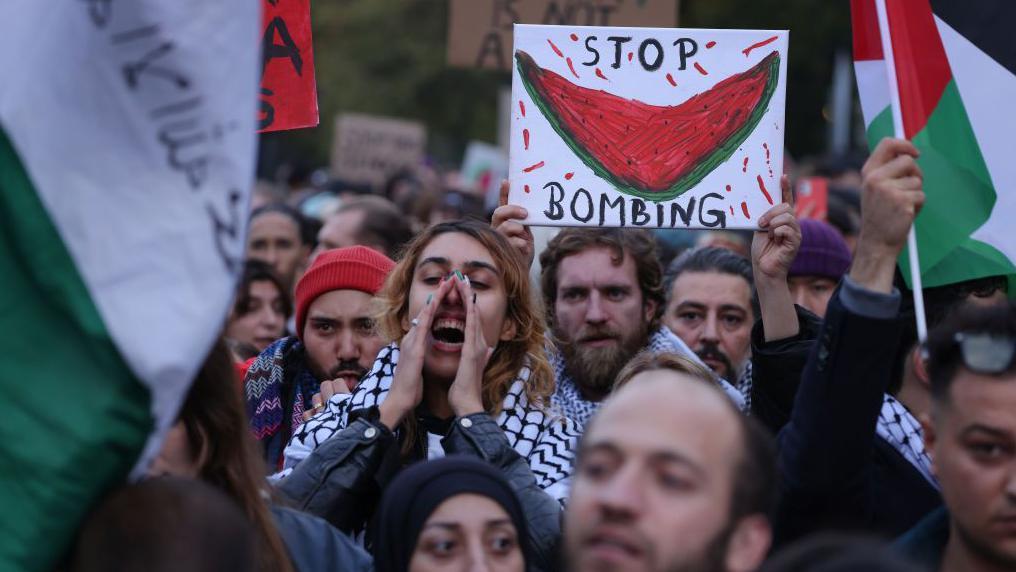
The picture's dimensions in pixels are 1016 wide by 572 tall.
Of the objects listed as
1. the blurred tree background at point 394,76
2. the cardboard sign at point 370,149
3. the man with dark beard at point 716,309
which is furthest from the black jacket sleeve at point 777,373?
the blurred tree background at point 394,76

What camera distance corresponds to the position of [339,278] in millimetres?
5559

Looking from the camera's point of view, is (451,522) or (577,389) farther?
(577,389)

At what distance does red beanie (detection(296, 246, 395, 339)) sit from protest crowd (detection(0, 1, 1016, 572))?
0.4 inches

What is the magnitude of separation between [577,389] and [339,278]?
3.22 ft

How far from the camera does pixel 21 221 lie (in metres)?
2.83

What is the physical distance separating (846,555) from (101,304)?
1.37 m

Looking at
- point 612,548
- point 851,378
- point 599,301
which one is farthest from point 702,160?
point 612,548

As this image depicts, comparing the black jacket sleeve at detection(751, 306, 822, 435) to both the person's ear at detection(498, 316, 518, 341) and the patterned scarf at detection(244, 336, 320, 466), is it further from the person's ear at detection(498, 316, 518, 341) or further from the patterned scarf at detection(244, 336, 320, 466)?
the patterned scarf at detection(244, 336, 320, 466)

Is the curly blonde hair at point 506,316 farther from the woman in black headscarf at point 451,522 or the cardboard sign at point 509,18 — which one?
Answer: the cardboard sign at point 509,18

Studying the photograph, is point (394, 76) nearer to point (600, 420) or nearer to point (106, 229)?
point (106, 229)

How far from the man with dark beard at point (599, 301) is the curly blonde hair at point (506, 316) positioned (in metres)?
0.55

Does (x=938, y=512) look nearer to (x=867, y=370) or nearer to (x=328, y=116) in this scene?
(x=867, y=370)

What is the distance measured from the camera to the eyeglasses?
3070mm

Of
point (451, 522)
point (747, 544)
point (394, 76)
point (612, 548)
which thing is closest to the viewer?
point (612, 548)
